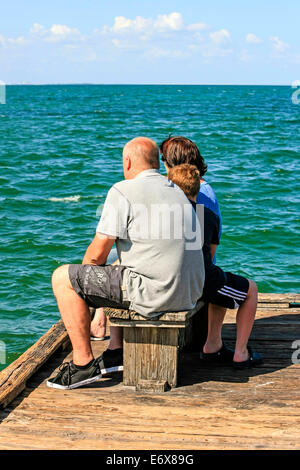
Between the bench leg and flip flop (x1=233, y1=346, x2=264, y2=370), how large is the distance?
0.56 metres

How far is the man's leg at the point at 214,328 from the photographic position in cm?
456

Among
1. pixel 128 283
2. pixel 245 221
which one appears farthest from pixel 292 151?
pixel 128 283

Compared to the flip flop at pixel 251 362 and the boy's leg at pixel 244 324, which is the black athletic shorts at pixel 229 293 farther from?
the flip flop at pixel 251 362

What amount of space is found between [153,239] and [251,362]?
4.39 ft

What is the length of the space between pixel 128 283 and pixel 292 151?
24896 millimetres

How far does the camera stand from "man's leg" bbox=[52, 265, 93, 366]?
408 cm

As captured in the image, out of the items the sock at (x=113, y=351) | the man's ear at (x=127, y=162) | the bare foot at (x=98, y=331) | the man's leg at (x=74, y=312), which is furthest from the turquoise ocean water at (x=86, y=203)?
the man's ear at (x=127, y=162)

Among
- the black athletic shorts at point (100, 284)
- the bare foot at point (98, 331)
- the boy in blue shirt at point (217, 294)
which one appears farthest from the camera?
the bare foot at point (98, 331)

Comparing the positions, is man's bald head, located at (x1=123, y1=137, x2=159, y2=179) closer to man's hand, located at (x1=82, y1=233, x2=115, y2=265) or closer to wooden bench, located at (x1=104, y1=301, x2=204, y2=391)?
man's hand, located at (x1=82, y1=233, x2=115, y2=265)

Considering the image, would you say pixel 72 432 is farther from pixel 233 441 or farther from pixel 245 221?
pixel 245 221

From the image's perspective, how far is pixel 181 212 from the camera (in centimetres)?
393

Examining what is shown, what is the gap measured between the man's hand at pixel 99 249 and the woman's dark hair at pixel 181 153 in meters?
0.81

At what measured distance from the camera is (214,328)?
4625 millimetres

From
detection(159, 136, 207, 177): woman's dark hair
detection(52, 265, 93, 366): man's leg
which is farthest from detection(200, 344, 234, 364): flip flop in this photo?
detection(159, 136, 207, 177): woman's dark hair
